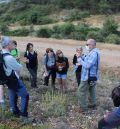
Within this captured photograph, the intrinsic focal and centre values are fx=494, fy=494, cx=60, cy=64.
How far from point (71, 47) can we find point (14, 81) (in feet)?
60.3

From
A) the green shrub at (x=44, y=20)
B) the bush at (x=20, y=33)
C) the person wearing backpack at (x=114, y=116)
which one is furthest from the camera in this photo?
the green shrub at (x=44, y=20)

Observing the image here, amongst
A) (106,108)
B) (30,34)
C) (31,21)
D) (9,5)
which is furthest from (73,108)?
(9,5)

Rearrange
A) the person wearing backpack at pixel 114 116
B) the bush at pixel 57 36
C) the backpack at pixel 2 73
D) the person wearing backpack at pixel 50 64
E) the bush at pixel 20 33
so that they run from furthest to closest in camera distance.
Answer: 1. the bush at pixel 20 33
2. the bush at pixel 57 36
3. the person wearing backpack at pixel 50 64
4. the backpack at pixel 2 73
5. the person wearing backpack at pixel 114 116

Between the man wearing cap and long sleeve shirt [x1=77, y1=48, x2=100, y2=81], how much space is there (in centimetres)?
167

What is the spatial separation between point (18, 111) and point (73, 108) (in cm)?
171

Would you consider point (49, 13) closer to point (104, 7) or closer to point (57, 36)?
point (104, 7)

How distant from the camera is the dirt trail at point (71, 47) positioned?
73.8 feet

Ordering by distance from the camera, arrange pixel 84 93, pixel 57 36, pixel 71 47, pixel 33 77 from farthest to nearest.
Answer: pixel 57 36
pixel 71 47
pixel 33 77
pixel 84 93

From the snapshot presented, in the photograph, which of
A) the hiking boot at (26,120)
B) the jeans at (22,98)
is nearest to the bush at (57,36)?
the jeans at (22,98)

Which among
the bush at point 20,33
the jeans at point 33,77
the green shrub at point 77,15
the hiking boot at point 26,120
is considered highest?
the green shrub at point 77,15

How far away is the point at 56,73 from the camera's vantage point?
1299 cm

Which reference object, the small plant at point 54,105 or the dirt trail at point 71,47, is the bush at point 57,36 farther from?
the small plant at point 54,105

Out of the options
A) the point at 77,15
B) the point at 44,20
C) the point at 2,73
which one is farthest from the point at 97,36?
the point at 2,73

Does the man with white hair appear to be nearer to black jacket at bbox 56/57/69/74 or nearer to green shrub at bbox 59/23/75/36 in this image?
black jacket at bbox 56/57/69/74
